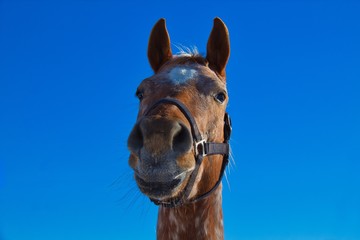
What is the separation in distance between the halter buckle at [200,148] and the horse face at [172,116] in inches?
5.6

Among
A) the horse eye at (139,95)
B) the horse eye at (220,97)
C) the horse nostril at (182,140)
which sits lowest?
the horse nostril at (182,140)

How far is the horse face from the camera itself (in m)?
3.71

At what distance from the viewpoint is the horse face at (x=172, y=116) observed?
371cm

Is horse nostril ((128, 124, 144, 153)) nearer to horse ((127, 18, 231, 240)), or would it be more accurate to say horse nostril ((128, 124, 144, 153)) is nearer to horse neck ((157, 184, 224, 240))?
horse ((127, 18, 231, 240))

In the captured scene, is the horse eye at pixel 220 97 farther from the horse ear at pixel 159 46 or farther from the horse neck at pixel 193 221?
the horse ear at pixel 159 46

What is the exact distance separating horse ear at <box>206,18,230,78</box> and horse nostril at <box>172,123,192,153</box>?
7.69 feet

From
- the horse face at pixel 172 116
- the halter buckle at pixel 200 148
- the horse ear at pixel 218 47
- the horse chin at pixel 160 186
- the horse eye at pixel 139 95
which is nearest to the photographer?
the horse face at pixel 172 116

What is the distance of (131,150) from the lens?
3.78 m

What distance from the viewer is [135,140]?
3.78 meters

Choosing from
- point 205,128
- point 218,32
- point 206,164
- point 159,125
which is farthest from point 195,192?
point 218,32

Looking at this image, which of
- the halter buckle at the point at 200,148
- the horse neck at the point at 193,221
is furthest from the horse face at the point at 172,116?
the horse neck at the point at 193,221

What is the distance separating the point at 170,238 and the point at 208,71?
239 centimetres

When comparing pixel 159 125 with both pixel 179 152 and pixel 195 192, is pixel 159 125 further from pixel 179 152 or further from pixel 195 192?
pixel 195 192

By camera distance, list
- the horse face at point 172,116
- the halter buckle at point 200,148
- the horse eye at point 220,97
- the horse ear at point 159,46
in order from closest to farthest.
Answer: the horse face at point 172,116 < the halter buckle at point 200,148 < the horse eye at point 220,97 < the horse ear at point 159,46
